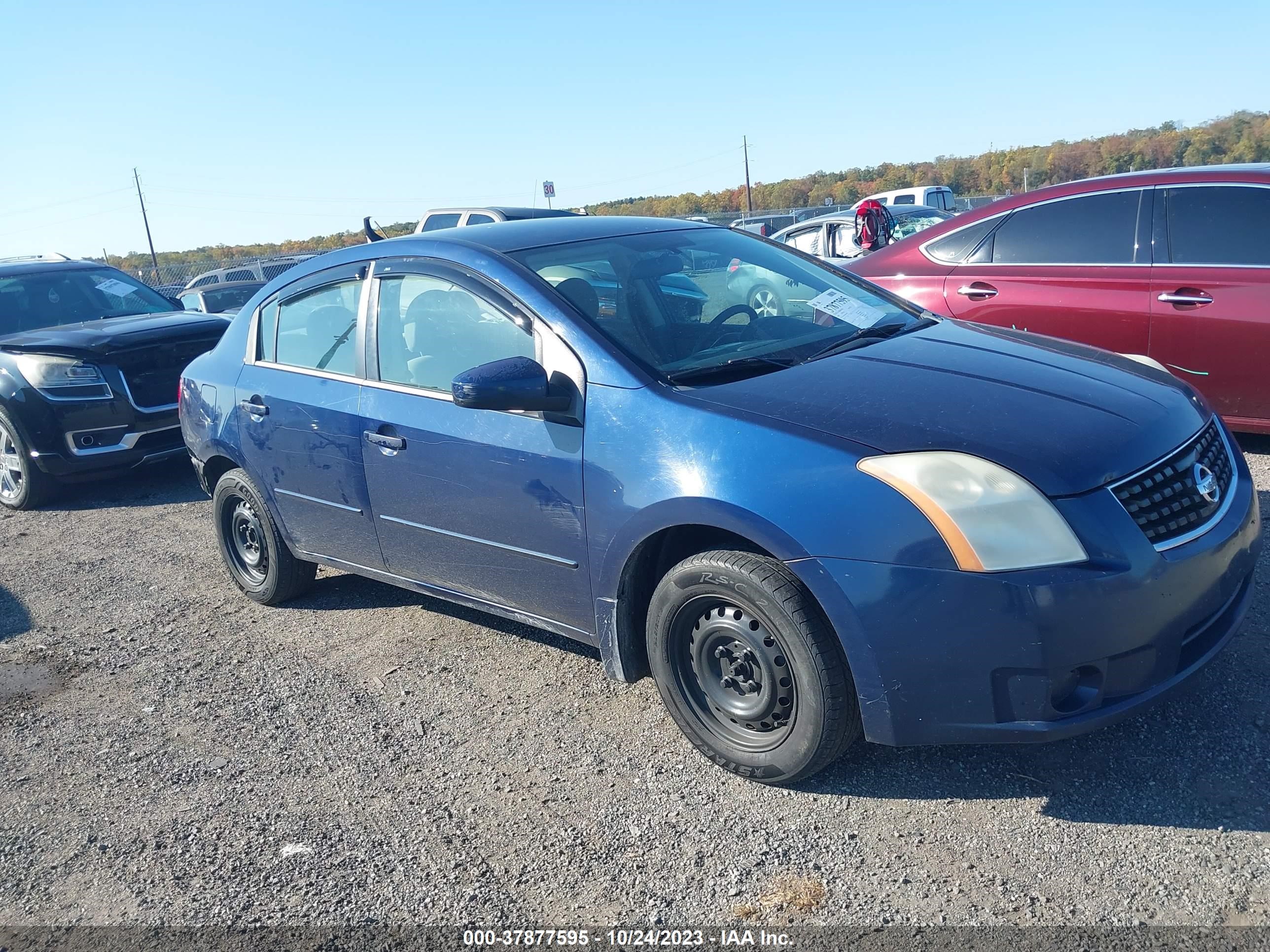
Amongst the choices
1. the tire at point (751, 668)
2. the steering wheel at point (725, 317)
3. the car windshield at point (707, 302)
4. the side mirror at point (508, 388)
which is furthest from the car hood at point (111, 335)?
the tire at point (751, 668)

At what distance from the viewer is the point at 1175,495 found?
290 cm

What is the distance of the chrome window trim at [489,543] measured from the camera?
11.5ft

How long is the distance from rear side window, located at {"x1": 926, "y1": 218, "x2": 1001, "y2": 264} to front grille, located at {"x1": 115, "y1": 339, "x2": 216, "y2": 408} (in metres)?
5.20

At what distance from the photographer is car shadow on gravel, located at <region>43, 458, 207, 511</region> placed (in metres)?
7.51

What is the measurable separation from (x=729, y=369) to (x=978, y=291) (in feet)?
11.4

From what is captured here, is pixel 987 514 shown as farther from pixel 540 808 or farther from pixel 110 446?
pixel 110 446

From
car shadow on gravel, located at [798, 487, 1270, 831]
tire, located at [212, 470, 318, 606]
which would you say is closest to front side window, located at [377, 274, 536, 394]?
tire, located at [212, 470, 318, 606]

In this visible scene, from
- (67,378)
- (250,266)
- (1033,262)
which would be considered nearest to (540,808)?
(1033,262)

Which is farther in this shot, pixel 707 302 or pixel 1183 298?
pixel 1183 298

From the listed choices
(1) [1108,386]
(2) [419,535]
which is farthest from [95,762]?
(1) [1108,386]

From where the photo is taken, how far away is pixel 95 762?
12.4 ft

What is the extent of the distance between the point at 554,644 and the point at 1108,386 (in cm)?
231

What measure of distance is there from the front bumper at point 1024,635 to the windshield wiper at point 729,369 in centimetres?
78

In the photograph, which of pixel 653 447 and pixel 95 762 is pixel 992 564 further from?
pixel 95 762
